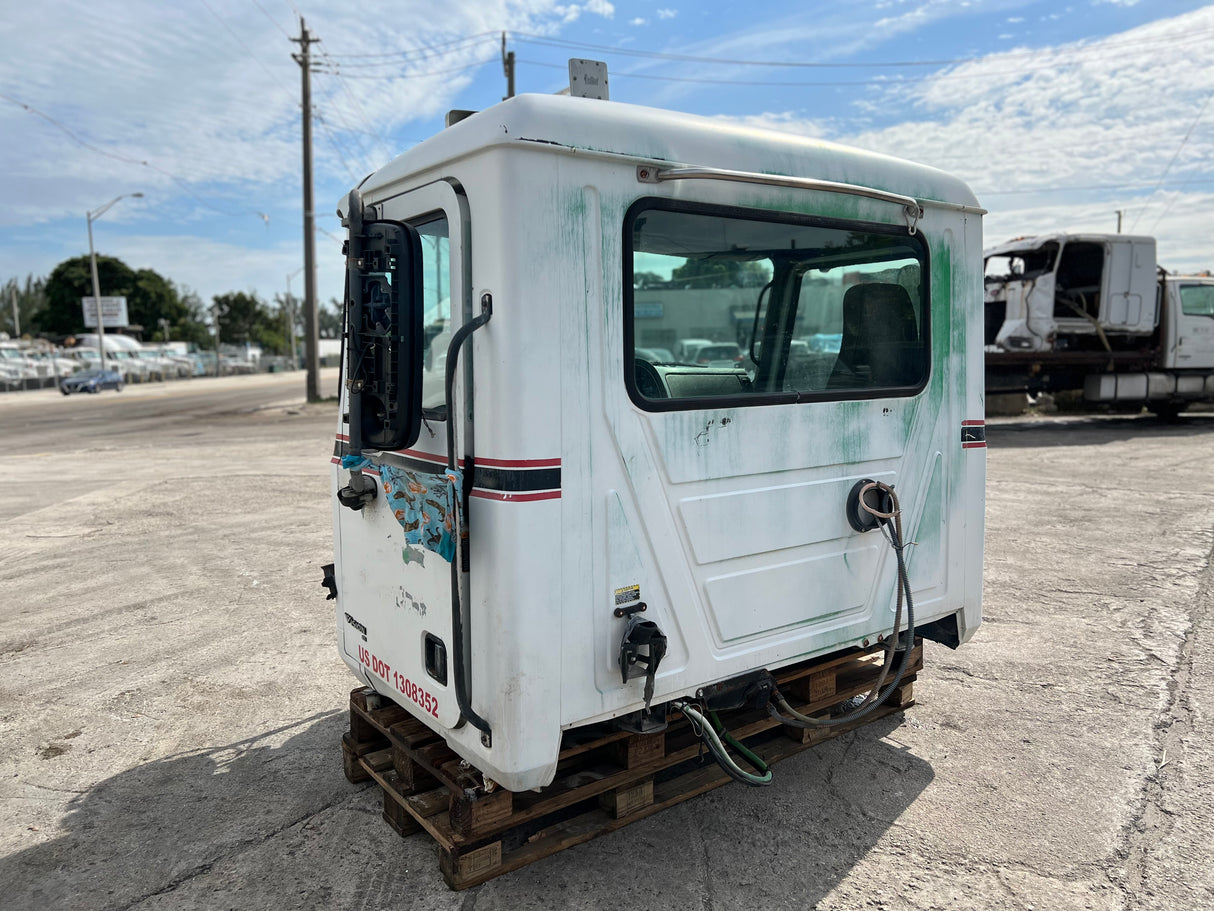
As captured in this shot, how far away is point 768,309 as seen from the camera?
332cm

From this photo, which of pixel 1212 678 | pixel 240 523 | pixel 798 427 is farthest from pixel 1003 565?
pixel 240 523

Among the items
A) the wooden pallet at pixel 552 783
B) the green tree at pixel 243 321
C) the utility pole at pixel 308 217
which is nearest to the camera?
the wooden pallet at pixel 552 783

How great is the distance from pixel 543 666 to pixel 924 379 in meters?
2.11

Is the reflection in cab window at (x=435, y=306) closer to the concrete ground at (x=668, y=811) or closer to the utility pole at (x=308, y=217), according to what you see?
the concrete ground at (x=668, y=811)

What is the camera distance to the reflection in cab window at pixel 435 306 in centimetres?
288

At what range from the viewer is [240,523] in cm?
845

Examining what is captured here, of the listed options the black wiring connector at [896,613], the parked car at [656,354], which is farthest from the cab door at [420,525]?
the black wiring connector at [896,613]

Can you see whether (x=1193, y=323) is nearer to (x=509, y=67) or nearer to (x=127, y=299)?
(x=509, y=67)

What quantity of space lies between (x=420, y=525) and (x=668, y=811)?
5.11 feet

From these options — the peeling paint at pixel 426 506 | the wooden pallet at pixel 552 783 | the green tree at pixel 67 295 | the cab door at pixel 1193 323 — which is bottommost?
the wooden pallet at pixel 552 783

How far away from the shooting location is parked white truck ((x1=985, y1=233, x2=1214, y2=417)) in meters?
14.9

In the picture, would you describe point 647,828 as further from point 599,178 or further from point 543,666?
point 599,178

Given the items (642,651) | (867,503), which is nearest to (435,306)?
(642,651)

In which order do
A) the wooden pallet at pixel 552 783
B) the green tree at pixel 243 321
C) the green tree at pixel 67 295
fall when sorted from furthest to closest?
the green tree at pixel 243 321, the green tree at pixel 67 295, the wooden pallet at pixel 552 783
